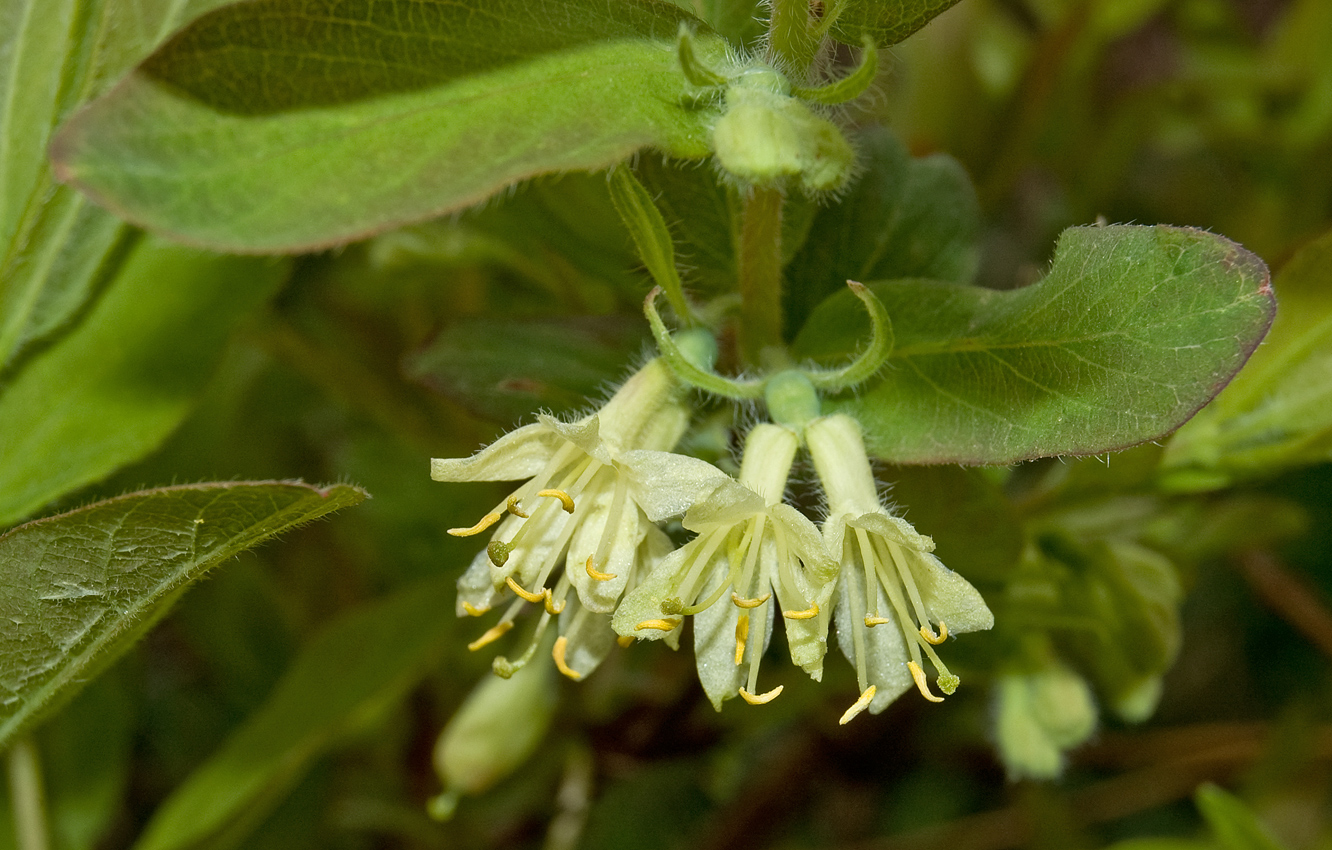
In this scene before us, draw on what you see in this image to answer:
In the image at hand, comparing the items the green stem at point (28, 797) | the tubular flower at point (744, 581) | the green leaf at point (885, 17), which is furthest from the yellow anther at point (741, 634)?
the green stem at point (28, 797)

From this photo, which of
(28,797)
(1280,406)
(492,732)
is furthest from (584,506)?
(28,797)

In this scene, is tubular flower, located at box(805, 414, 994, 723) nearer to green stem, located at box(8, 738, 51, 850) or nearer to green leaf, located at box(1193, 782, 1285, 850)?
green leaf, located at box(1193, 782, 1285, 850)

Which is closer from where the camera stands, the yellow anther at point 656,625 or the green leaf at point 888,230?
the yellow anther at point 656,625

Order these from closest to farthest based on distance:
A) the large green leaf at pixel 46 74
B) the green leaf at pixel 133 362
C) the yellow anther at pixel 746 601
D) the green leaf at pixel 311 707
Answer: the yellow anther at pixel 746 601
the large green leaf at pixel 46 74
the green leaf at pixel 133 362
the green leaf at pixel 311 707

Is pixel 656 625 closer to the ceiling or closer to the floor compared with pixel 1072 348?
closer to the floor

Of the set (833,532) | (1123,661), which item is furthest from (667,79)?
(1123,661)

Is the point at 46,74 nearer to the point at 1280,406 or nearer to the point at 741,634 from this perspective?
the point at 741,634

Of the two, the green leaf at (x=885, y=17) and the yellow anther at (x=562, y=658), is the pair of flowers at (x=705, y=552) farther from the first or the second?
the green leaf at (x=885, y=17)
